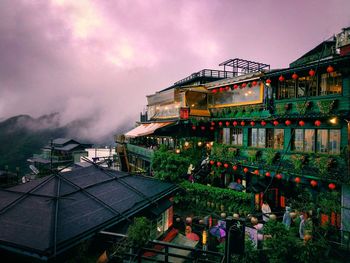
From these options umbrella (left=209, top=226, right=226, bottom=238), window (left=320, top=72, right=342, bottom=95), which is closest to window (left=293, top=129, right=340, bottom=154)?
window (left=320, top=72, right=342, bottom=95)

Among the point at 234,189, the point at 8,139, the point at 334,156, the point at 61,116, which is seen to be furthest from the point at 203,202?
the point at 61,116

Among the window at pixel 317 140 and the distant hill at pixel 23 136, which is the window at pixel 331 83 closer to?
the window at pixel 317 140

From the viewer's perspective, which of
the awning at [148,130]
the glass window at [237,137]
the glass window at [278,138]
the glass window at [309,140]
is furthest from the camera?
the awning at [148,130]

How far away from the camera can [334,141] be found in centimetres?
1432

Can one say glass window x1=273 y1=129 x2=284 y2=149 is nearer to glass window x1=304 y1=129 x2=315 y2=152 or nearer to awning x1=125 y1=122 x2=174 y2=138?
glass window x1=304 y1=129 x2=315 y2=152

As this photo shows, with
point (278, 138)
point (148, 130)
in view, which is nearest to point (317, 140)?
point (278, 138)

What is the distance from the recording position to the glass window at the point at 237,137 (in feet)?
69.6

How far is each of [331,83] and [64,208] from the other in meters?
17.9

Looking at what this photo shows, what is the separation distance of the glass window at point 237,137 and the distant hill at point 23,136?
74.4 meters

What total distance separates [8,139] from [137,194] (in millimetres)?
106200

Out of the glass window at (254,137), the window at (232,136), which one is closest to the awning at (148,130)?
the window at (232,136)

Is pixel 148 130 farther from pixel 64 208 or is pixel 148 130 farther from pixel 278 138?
pixel 64 208

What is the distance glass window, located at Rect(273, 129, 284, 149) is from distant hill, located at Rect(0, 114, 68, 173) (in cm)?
7890

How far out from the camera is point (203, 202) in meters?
16.5
